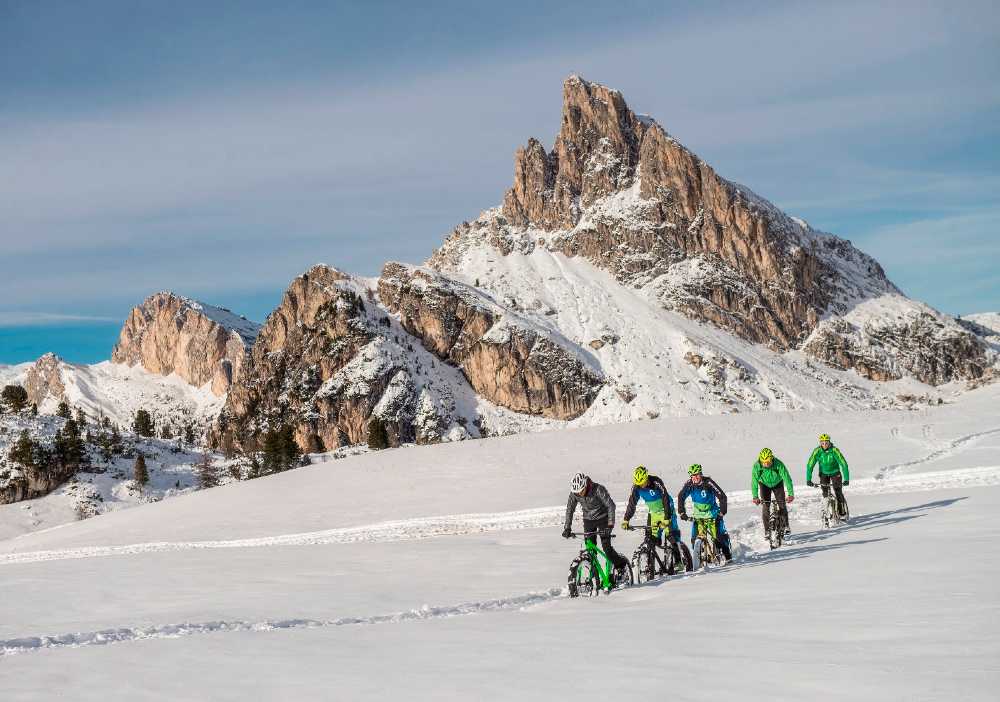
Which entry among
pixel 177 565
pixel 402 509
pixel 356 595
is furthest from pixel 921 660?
pixel 402 509

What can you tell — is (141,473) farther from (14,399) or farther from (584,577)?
(584,577)

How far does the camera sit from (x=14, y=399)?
148500mm

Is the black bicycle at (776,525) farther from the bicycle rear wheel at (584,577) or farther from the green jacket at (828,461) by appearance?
the bicycle rear wheel at (584,577)

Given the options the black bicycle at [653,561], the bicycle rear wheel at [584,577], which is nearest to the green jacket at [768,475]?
the black bicycle at [653,561]

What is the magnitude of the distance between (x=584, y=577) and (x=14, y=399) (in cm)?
16043

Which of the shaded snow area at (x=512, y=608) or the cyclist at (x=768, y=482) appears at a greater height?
the cyclist at (x=768, y=482)

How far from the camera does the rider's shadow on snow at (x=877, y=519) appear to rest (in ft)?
69.1

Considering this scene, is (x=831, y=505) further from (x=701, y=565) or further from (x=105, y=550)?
(x=105, y=550)

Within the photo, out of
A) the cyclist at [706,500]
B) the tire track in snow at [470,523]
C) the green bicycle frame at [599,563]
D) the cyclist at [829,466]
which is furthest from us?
the tire track in snow at [470,523]

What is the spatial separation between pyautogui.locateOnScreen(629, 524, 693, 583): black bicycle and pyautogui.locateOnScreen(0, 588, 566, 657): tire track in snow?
185cm

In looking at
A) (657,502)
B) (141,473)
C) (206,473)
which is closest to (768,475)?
(657,502)

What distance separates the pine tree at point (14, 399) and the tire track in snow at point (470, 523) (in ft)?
427

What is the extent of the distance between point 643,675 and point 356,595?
11.1 meters

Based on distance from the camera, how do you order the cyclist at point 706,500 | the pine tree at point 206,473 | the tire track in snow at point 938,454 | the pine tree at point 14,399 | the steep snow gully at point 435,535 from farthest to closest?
the pine tree at point 14,399, the pine tree at point 206,473, the tire track in snow at point 938,454, the cyclist at point 706,500, the steep snow gully at point 435,535
